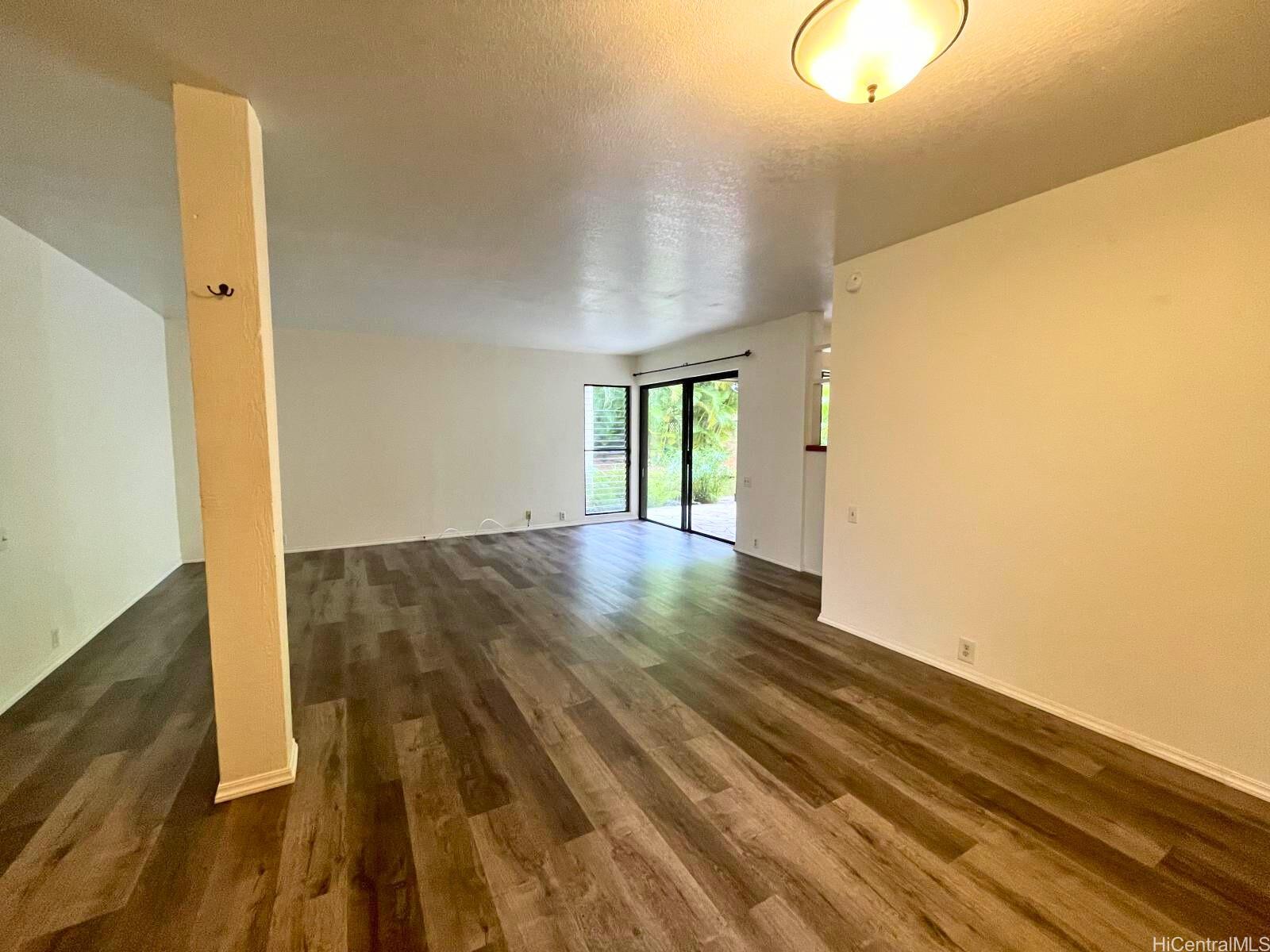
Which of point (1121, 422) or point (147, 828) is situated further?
point (1121, 422)

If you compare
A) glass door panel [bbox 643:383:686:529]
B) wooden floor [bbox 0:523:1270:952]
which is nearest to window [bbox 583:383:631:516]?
glass door panel [bbox 643:383:686:529]

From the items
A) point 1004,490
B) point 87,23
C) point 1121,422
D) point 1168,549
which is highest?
point 87,23

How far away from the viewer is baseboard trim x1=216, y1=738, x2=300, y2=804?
5.85ft

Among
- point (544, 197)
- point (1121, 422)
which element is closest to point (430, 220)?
point (544, 197)

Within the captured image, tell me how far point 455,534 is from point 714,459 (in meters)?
3.41

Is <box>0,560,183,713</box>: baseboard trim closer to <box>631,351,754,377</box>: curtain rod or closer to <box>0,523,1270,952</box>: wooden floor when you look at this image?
<box>0,523,1270,952</box>: wooden floor

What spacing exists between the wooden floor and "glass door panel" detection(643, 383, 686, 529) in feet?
13.2

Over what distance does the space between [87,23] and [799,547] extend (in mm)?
4958

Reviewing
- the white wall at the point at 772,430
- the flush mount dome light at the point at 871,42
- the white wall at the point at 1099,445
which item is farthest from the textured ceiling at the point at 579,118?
the white wall at the point at 772,430

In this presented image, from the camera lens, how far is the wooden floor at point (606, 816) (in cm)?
136

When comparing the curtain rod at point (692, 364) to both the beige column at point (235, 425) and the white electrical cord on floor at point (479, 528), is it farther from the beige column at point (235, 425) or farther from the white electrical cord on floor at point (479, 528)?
the beige column at point (235, 425)

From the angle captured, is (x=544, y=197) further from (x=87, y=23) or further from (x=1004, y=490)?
(x=1004, y=490)

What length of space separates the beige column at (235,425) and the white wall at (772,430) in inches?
161

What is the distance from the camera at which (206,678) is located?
266 cm
